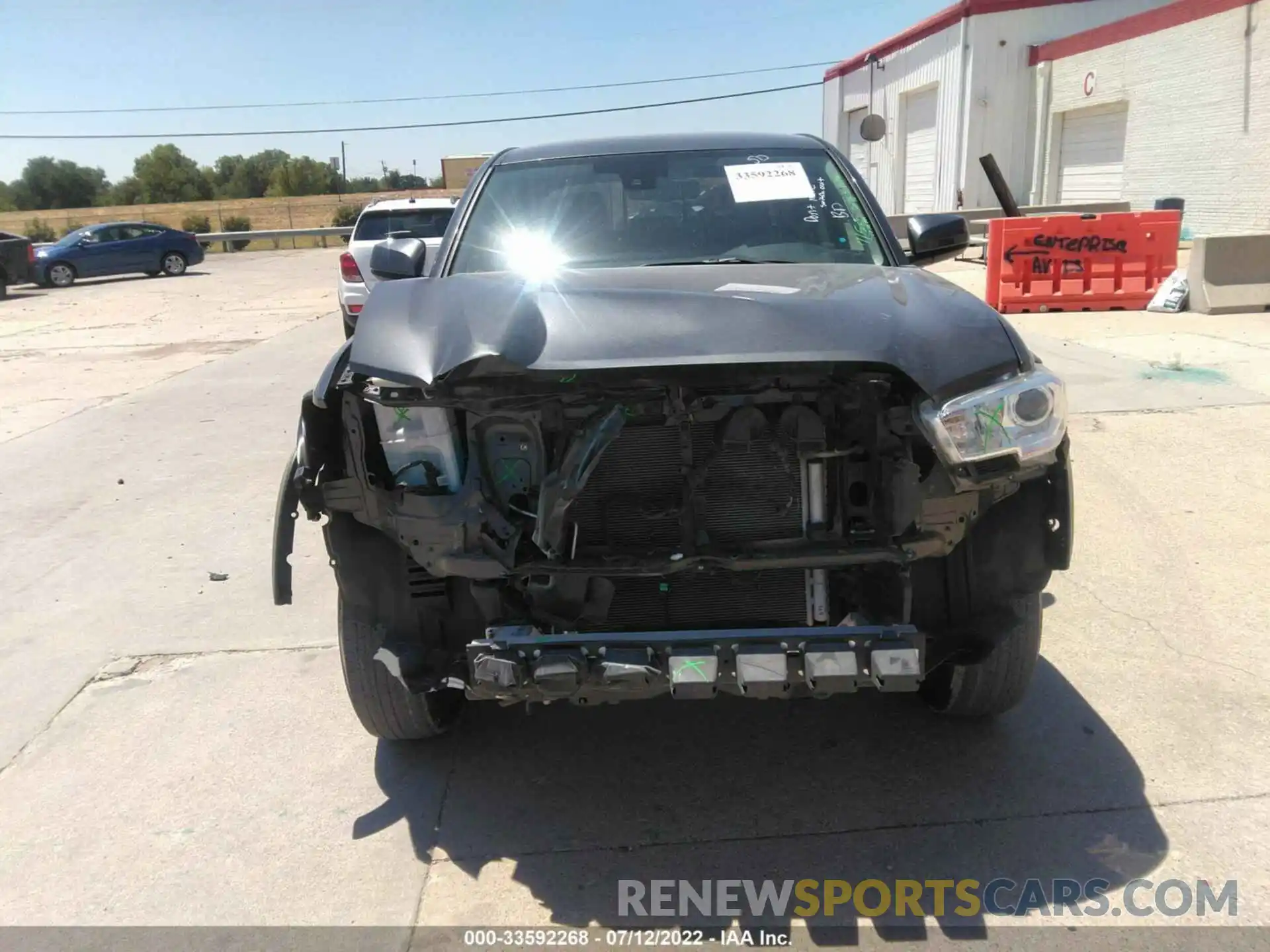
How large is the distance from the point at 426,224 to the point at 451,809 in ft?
36.0

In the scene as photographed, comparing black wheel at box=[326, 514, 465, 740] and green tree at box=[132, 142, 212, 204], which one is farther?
green tree at box=[132, 142, 212, 204]

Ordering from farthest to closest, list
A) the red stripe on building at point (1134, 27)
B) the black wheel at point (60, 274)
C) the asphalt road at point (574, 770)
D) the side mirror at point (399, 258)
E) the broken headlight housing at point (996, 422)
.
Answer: the black wheel at point (60, 274)
the red stripe on building at point (1134, 27)
the side mirror at point (399, 258)
the asphalt road at point (574, 770)
the broken headlight housing at point (996, 422)

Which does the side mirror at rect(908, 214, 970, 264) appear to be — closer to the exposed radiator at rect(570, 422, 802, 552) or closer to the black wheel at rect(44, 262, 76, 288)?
the exposed radiator at rect(570, 422, 802, 552)

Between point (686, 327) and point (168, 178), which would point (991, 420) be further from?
point (168, 178)

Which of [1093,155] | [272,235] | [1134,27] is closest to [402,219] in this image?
[1134,27]

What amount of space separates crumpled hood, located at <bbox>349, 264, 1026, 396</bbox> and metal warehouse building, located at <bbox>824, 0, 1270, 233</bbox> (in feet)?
52.1

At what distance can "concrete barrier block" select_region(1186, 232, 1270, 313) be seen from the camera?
1077cm

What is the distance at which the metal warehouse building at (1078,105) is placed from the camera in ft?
53.3

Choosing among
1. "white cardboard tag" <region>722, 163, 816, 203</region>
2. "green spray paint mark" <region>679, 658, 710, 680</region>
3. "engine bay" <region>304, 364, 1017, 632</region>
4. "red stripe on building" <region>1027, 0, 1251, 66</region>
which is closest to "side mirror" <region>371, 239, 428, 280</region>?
"white cardboard tag" <region>722, 163, 816, 203</region>

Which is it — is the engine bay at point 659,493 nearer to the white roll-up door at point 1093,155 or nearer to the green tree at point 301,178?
the white roll-up door at point 1093,155

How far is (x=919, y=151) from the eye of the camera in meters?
26.6

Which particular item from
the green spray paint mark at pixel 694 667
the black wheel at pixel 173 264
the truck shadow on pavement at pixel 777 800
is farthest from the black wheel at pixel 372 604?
the black wheel at pixel 173 264

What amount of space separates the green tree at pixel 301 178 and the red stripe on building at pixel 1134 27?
238ft

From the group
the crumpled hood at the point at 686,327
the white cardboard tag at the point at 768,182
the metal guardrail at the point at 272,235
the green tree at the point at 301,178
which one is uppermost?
the green tree at the point at 301,178
